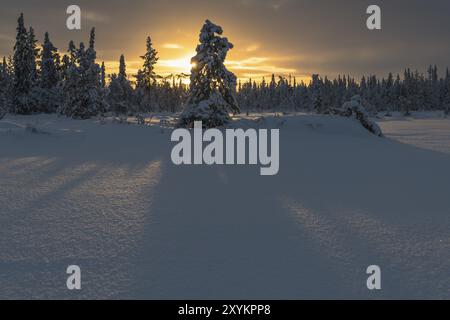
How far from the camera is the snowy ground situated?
2.61m

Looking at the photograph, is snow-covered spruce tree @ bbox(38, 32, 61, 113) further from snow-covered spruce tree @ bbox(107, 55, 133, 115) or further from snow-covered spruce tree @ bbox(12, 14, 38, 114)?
snow-covered spruce tree @ bbox(107, 55, 133, 115)

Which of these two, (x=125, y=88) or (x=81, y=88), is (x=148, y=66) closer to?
(x=125, y=88)

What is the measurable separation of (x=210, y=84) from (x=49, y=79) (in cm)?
3430

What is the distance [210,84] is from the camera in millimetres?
19938

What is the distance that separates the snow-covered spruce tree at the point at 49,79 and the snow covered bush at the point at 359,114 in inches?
1362

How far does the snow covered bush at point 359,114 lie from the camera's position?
56.6 ft

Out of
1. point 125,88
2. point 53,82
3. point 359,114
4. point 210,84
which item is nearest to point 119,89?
point 125,88

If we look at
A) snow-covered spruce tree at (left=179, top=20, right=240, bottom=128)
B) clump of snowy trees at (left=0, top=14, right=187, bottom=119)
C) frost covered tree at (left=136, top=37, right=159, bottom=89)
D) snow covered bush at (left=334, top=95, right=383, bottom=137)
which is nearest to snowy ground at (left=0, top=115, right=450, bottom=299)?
snow covered bush at (left=334, top=95, right=383, bottom=137)

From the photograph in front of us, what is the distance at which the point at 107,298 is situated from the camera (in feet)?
7.89

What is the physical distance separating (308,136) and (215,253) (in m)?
12.6

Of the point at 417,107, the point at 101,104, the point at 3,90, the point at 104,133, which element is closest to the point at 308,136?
the point at 104,133

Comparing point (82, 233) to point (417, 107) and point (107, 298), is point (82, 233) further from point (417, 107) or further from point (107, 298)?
point (417, 107)

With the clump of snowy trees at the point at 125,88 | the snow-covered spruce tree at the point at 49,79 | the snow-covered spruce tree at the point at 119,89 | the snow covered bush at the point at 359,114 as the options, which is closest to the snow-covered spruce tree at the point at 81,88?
the clump of snowy trees at the point at 125,88

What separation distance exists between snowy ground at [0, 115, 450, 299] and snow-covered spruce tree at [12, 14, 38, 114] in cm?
3550
